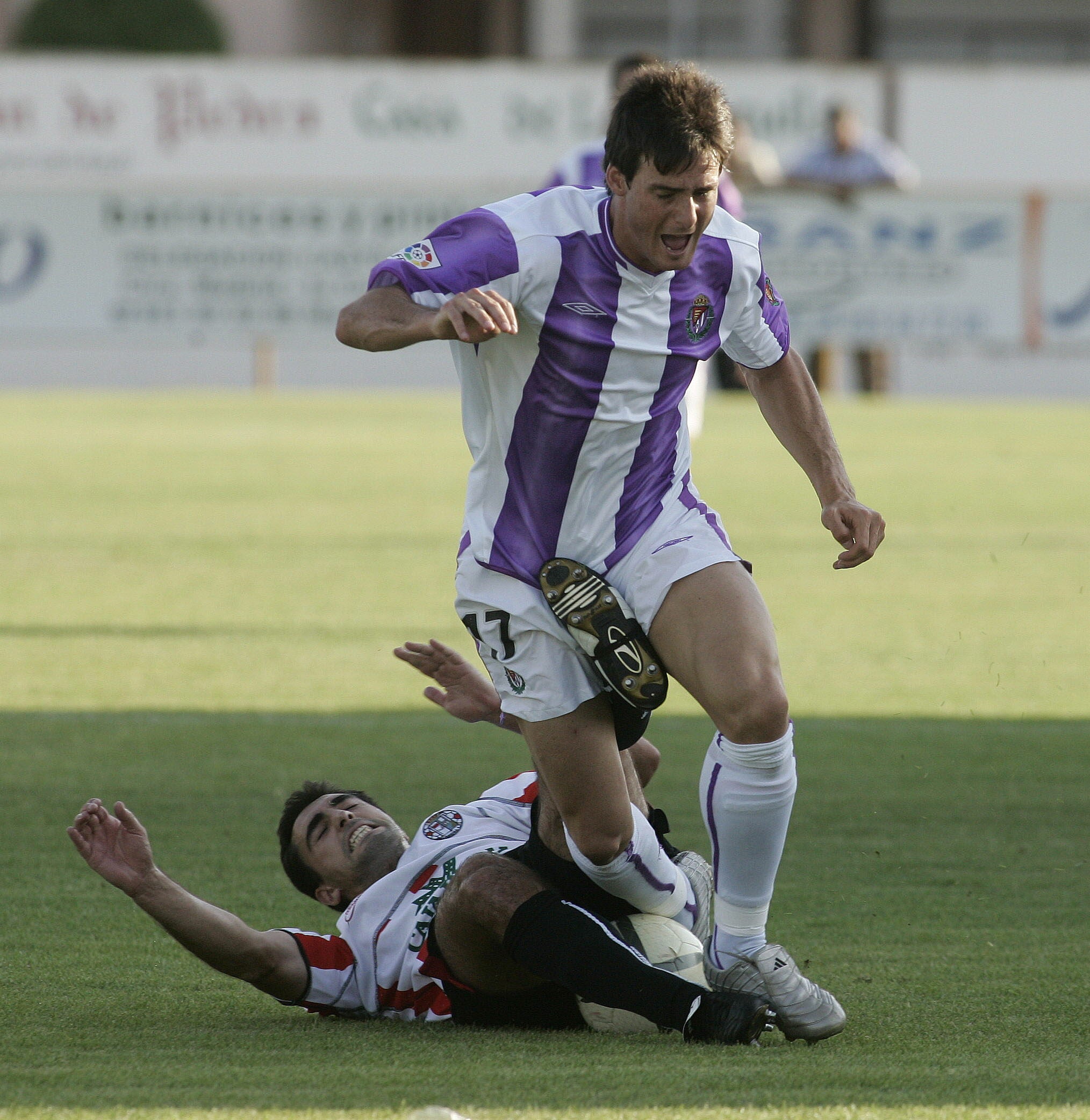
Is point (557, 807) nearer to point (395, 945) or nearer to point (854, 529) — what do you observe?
point (395, 945)

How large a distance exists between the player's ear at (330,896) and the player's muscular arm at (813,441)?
1.33m

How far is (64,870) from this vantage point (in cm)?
547

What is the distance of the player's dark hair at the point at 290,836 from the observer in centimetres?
472

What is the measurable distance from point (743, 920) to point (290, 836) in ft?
3.81

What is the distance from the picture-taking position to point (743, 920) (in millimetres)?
4141

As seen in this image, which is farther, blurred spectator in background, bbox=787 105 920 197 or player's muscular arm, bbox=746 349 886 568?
blurred spectator in background, bbox=787 105 920 197

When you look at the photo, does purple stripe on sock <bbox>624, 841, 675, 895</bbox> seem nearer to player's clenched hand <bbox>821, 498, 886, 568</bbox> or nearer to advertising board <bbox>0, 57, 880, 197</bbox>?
player's clenched hand <bbox>821, 498, 886, 568</bbox>

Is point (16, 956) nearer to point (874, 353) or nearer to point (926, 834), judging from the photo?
point (926, 834)

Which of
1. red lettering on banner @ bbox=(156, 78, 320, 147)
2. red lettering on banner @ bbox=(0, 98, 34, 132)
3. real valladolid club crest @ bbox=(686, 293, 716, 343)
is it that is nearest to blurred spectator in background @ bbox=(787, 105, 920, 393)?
red lettering on banner @ bbox=(156, 78, 320, 147)

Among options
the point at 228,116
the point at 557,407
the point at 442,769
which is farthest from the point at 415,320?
the point at 228,116

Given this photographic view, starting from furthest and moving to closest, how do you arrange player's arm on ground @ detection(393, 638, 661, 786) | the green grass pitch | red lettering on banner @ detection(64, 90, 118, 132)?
red lettering on banner @ detection(64, 90, 118, 132) < player's arm on ground @ detection(393, 638, 661, 786) < the green grass pitch

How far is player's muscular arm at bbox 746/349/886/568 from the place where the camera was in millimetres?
4484

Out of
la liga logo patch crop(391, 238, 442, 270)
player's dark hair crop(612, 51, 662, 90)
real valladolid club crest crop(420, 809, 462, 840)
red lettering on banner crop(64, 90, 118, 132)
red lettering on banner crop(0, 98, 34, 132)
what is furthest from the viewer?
red lettering on banner crop(64, 90, 118, 132)

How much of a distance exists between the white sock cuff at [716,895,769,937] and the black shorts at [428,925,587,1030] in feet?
1.11
